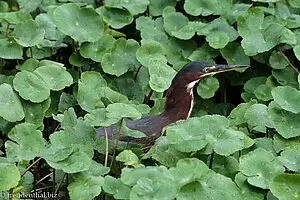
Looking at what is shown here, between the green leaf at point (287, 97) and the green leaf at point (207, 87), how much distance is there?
3.40 feet

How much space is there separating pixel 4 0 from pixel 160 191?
144 inches

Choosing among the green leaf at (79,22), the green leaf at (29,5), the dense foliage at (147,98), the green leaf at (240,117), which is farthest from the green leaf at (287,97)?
the green leaf at (29,5)

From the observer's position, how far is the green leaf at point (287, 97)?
420 cm

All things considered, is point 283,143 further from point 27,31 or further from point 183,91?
point 27,31

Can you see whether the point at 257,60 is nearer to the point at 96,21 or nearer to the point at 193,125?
the point at 96,21

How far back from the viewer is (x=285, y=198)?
3.58 meters

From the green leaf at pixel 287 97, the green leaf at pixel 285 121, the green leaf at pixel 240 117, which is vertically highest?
the green leaf at pixel 287 97

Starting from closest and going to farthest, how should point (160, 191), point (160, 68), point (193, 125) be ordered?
point (160, 191)
point (193, 125)
point (160, 68)

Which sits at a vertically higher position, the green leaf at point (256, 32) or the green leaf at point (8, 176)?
the green leaf at point (8, 176)

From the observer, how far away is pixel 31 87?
4.54 metres

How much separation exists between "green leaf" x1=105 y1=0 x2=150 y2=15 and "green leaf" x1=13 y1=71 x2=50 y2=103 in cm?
129

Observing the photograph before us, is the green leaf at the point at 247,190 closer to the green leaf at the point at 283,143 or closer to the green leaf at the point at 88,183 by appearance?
the green leaf at the point at 283,143

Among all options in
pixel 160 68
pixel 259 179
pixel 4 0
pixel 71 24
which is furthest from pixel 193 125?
pixel 4 0

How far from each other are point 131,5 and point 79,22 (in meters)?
0.64
